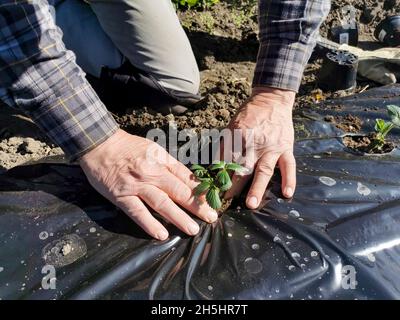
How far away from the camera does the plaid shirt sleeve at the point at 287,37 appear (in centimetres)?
166

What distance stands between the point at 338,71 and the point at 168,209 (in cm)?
143

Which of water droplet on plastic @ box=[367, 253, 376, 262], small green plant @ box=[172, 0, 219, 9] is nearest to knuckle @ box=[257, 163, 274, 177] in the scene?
water droplet on plastic @ box=[367, 253, 376, 262]

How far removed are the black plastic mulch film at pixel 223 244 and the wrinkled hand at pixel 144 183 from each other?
0.17 feet

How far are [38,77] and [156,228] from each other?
588 mm

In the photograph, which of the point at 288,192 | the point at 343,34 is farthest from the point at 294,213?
the point at 343,34

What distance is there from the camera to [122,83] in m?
2.29

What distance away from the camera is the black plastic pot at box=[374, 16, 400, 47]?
2.75 m

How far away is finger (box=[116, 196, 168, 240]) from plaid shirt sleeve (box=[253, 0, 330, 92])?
2.31 feet

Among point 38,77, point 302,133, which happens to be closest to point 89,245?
point 38,77

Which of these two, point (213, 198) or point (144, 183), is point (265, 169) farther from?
point (144, 183)

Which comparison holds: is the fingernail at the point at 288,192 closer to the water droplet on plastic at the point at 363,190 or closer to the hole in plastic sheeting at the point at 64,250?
the water droplet on plastic at the point at 363,190

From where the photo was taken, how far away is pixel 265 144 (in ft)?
5.06
